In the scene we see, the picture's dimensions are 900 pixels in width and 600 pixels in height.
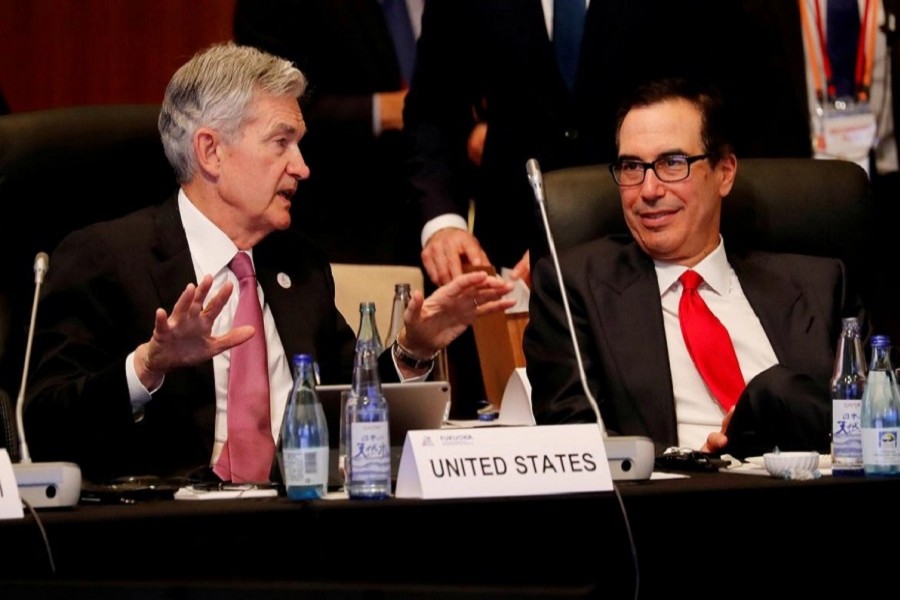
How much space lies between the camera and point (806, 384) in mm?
2604

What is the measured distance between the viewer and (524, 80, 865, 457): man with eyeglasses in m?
2.78

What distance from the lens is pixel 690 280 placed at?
293 cm

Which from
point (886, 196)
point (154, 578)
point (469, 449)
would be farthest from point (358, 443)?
point (886, 196)

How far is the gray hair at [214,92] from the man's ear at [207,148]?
0.01 metres

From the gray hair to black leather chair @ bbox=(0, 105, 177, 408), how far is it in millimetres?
169

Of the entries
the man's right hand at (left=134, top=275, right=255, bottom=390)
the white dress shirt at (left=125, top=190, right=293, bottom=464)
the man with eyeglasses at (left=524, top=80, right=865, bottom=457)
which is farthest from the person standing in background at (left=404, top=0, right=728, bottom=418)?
the man's right hand at (left=134, top=275, right=255, bottom=390)

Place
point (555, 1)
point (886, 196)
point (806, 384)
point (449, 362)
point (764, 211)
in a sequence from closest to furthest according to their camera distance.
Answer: point (806, 384) < point (764, 211) < point (555, 1) < point (449, 362) < point (886, 196)

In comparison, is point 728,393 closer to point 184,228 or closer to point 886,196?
point 184,228

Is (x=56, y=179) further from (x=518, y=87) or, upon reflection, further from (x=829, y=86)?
(x=829, y=86)

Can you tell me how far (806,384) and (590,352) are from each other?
45cm

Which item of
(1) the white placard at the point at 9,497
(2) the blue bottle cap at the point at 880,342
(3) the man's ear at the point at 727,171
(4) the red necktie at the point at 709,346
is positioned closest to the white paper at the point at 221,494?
(1) the white placard at the point at 9,497

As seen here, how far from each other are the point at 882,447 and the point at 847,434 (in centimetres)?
11

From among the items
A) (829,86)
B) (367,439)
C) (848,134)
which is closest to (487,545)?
(367,439)

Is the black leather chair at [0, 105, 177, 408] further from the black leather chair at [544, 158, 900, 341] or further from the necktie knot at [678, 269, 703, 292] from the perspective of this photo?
the necktie knot at [678, 269, 703, 292]
